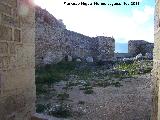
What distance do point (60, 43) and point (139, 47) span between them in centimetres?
950

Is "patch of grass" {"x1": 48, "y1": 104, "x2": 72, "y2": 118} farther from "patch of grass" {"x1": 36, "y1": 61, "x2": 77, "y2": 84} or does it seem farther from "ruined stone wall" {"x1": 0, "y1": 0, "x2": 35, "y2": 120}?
"patch of grass" {"x1": 36, "y1": 61, "x2": 77, "y2": 84}

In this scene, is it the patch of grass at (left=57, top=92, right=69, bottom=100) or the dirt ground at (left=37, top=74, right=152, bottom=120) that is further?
the patch of grass at (left=57, top=92, right=69, bottom=100)

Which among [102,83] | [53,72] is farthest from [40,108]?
[53,72]

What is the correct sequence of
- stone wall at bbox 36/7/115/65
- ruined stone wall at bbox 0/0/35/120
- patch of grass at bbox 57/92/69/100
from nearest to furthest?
ruined stone wall at bbox 0/0/35/120 → patch of grass at bbox 57/92/69/100 → stone wall at bbox 36/7/115/65

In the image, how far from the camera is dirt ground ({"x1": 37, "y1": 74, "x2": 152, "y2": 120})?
7.29 metres

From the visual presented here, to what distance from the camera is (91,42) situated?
24.5 metres

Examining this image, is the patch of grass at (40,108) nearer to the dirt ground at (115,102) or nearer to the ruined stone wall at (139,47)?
the dirt ground at (115,102)

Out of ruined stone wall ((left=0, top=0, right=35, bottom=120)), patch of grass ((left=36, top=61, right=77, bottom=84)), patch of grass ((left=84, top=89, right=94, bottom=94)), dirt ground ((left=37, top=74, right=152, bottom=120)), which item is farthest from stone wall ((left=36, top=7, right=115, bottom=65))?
ruined stone wall ((left=0, top=0, right=35, bottom=120))

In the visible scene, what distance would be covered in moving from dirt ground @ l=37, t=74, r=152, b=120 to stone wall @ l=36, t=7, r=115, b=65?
4875 mm

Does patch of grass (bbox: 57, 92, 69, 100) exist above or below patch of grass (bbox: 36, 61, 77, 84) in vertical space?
below

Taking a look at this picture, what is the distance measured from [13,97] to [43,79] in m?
7.09

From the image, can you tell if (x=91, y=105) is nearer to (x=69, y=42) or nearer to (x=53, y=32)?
(x=53, y=32)

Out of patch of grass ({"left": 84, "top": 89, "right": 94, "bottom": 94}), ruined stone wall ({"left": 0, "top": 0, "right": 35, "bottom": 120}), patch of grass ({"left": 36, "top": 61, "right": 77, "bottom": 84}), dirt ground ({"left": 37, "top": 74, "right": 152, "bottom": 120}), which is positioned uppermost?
ruined stone wall ({"left": 0, "top": 0, "right": 35, "bottom": 120})

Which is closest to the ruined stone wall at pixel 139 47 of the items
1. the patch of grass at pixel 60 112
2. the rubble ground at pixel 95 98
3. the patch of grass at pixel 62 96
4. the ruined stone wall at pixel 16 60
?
the rubble ground at pixel 95 98
